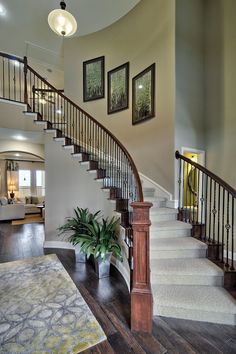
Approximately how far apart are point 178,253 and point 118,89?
405cm

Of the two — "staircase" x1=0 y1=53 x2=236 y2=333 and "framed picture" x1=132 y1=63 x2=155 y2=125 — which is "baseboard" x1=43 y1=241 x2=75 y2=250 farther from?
"framed picture" x1=132 y1=63 x2=155 y2=125

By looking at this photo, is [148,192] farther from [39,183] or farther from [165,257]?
[39,183]

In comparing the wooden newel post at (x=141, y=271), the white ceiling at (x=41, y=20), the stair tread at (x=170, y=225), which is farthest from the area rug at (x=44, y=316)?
the white ceiling at (x=41, y=20)

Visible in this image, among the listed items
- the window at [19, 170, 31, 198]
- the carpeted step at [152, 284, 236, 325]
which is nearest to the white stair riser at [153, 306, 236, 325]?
the carpeted step at [152, 284, 236, 325]

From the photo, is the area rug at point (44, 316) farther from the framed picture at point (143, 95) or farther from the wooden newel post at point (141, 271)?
the framed picture at point (143, 95)

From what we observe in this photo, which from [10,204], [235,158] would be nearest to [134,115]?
[235,158]

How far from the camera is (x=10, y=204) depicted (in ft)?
26.0

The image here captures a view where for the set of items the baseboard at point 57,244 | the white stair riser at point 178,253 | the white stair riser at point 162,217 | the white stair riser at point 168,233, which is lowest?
the baseboard at point 57,244

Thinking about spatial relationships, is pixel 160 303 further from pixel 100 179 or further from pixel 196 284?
pixel 100 179

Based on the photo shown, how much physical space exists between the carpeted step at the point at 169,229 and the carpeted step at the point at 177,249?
0.49ft

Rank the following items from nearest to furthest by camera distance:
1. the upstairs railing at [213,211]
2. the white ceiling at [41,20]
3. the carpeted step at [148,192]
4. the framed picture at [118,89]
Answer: the upstairs railing at [213,211] < the carpeted step at [148,192] < the white ceiling at [41,20] < the framed picture at [118,89]

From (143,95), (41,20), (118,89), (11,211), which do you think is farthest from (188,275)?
(11,211)

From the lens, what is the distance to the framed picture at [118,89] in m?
4.68

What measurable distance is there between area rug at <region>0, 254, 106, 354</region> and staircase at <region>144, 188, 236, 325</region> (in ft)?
2.77
